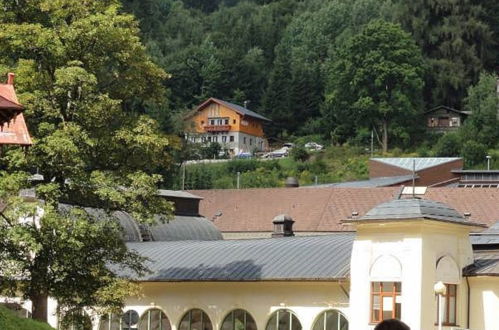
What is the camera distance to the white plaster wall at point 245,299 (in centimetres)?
4603

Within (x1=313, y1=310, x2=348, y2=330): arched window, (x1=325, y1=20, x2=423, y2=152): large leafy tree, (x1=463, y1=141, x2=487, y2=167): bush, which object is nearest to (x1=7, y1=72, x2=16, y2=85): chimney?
(x1=313, y1=310, x2=348, y2=330): arched window

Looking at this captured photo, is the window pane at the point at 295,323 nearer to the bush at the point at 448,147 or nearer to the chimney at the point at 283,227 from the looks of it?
the chimney at the point at 283,227

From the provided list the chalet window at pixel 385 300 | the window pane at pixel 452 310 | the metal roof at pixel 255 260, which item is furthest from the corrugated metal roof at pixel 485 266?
the metal roof at pixel 255 260

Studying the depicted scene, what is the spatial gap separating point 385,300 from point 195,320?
32.3ft

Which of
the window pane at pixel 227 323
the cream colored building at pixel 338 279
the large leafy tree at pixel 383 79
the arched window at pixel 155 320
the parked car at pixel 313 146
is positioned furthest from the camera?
the parked car at pixel 313 146

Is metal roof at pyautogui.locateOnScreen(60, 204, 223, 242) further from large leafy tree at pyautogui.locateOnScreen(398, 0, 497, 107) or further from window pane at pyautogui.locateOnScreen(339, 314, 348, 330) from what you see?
large leafy tree at pyautogui.locateOnScreen(398, 0, 497, 107)

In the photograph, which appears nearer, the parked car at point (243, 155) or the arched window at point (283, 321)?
the arched window at point (283, 321)

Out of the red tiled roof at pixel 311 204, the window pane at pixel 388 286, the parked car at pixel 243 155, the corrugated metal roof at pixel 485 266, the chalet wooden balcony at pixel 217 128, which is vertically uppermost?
the chalet wooden balcony at pixel 217 128

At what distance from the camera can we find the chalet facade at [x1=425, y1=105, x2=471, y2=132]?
123 meters

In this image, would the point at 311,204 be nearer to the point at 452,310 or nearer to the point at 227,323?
the point at 227,323

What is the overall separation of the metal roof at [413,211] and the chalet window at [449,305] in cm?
234

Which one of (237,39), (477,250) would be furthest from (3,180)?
(237,39)

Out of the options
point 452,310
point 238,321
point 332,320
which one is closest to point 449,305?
point 452,310

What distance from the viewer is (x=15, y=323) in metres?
27.9
